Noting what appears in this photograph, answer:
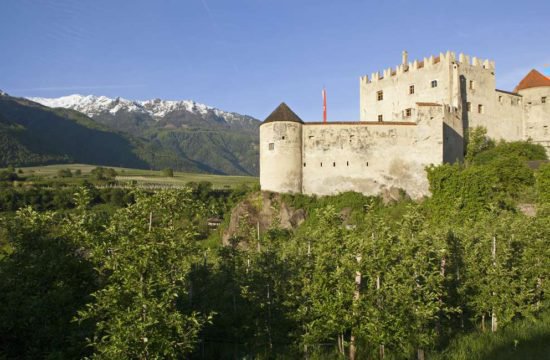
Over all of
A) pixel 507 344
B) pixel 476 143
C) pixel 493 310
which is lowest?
pixel 507 344

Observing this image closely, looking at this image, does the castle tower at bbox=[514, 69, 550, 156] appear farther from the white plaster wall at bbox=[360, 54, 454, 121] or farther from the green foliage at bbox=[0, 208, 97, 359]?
the green foliage at bbox=[0, 208, 97, 359]

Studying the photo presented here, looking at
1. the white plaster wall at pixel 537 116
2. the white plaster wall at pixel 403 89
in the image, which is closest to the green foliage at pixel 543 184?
the white plaster wall at pixel 403 89

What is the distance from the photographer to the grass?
15938mm

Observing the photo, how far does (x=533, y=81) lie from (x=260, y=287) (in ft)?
199

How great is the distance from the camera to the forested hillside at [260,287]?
11320 millimetres

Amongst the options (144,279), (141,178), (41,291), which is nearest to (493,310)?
(144,279)

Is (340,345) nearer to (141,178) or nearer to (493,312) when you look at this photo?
(493,312)

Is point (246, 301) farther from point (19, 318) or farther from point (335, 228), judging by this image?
point (19, 318)

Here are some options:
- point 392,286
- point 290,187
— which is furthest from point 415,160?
point 392,286

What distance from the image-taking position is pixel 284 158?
47.2 m

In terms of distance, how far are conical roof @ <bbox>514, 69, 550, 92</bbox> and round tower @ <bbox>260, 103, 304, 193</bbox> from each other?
36.0m

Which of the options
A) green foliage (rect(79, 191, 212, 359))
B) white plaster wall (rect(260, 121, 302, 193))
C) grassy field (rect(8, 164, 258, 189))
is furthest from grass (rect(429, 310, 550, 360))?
grassy field (rect(8, 164, 258, 189))

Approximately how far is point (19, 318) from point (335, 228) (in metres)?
10.4

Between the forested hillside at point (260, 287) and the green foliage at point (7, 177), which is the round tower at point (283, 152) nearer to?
the forested hillside at point (260, 287)
